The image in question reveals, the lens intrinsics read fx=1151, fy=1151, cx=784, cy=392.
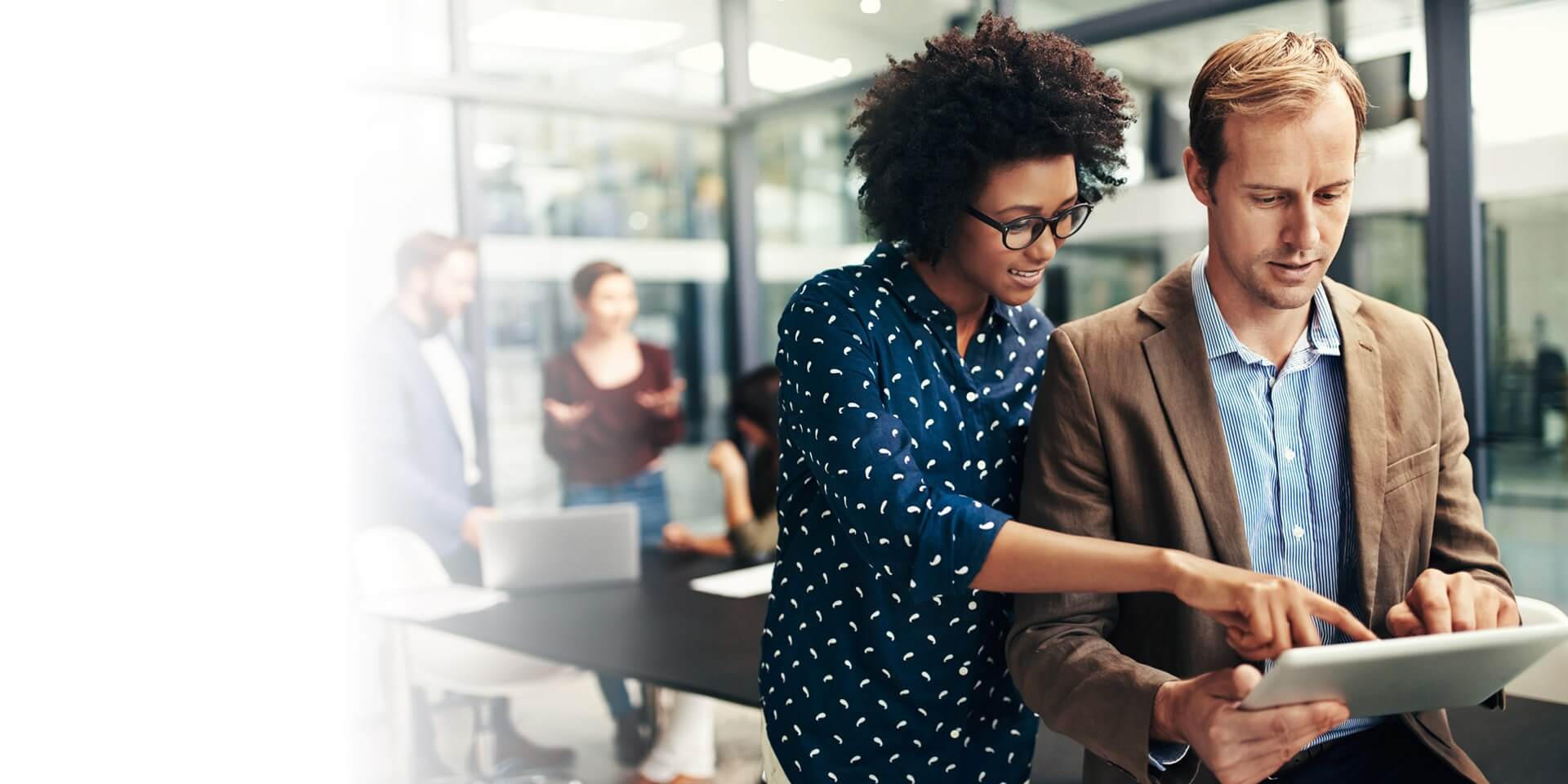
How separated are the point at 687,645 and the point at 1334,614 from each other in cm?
172

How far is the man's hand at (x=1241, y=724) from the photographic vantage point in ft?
3.76

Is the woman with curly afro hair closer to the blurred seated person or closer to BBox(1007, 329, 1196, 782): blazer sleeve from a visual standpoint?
BBox(1007, 329, 1196, 782): blazer sleeve

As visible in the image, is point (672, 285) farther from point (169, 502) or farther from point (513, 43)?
point (169, 502)

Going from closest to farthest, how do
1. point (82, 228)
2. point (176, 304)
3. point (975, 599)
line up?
1. point (975, 599)
2. point (82, 228)
3. point (176, 304)

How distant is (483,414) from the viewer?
5398mm

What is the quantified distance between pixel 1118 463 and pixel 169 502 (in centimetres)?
146

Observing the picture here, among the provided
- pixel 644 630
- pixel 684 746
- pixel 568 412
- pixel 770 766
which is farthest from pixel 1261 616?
pixel 568 412

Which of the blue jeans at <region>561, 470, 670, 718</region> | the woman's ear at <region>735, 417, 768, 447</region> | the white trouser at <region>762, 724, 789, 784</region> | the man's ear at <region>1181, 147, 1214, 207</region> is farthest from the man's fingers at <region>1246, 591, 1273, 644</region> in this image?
the blue jeans at <region>561, 470, 670, 718</region>

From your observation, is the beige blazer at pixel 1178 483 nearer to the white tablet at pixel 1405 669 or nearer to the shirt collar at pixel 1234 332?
the shirt collar at pixel 1234 332

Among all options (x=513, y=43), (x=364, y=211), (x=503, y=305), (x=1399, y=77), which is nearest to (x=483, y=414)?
(x=503, y=305)

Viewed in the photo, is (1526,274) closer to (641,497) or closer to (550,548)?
(550,548)

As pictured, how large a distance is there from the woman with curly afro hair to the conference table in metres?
0.40

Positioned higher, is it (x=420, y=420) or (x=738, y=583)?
(x=420, y=420)

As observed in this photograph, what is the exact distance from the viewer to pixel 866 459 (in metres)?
1.40
